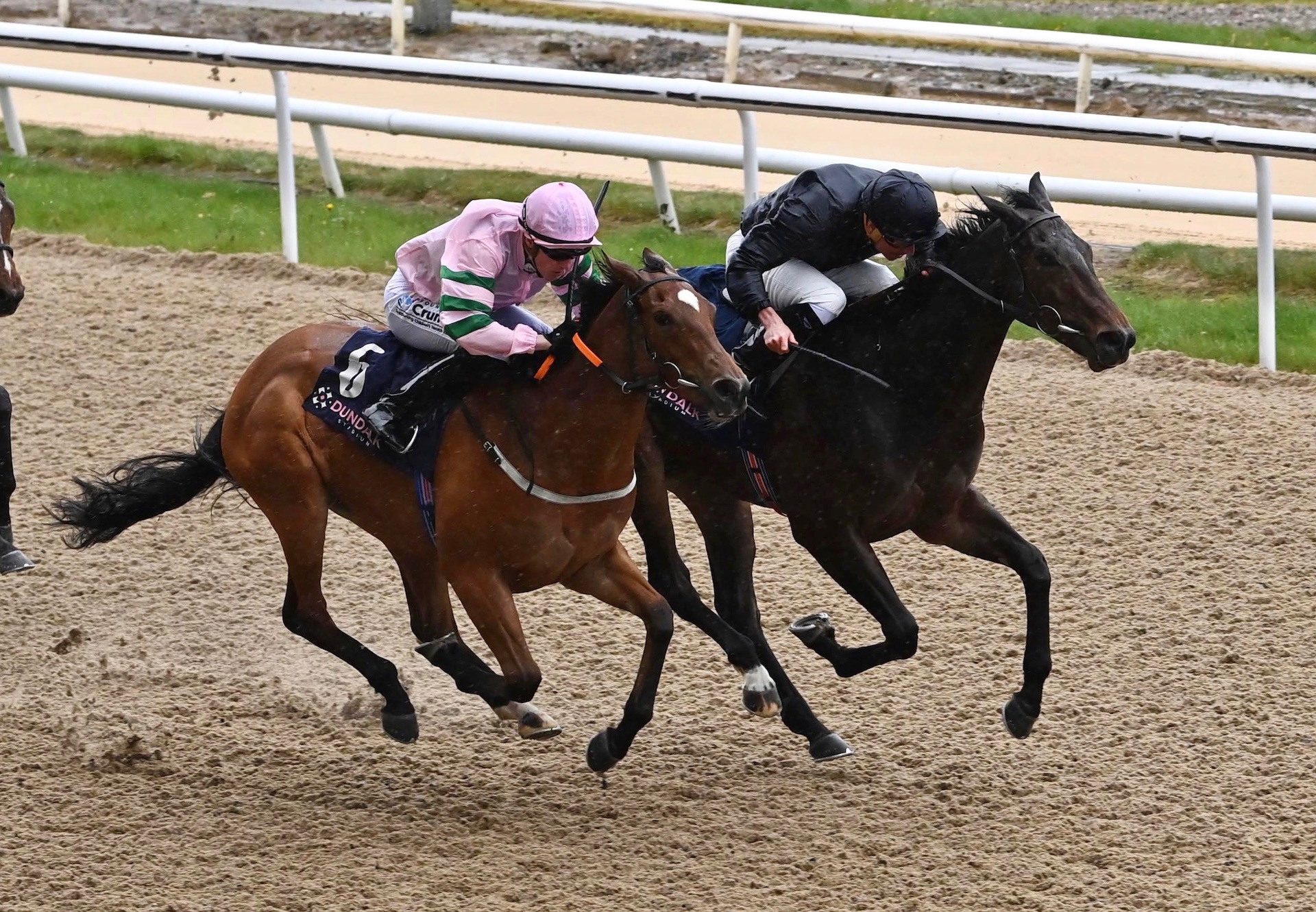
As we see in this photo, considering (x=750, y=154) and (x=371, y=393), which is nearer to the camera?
(x=371, y=393)

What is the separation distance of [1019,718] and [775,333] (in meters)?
1.25

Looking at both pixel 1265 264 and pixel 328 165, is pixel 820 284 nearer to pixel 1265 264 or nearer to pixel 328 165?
pixel 1265 264

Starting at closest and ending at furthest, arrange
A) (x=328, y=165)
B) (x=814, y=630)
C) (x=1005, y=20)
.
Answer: (x=814, y=630) → (x=328, y=165) → (x=1005, y=20)

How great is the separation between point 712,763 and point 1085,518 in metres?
2.06

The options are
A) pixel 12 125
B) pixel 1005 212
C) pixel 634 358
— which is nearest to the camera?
pixel 634 358

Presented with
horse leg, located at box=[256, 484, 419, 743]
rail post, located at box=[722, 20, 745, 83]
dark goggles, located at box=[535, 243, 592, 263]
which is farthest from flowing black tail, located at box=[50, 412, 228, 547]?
rail post, located at box=[722, 20, 745, 83]

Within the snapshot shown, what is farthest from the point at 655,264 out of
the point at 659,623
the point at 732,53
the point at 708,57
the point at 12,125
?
the point at 708,57

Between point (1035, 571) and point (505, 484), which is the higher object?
point (505, 484)

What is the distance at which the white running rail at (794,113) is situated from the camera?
729 centimetres

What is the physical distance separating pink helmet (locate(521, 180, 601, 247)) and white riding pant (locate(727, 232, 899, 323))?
0.67 meters

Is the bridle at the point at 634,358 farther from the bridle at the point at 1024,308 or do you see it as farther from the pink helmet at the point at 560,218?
the bridle at the point at 1024,308

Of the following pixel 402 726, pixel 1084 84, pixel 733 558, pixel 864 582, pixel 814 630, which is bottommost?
pixel 402 726

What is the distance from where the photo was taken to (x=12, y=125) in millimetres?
10570

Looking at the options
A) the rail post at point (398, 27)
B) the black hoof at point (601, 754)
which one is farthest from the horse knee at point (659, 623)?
the rail post at point (398, 27)
